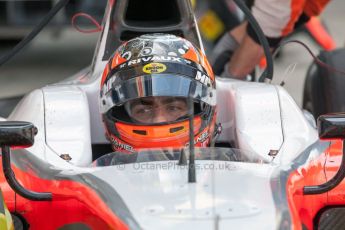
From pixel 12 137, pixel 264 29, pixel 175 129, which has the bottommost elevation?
pixel 264 29

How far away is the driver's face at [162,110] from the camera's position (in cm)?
327

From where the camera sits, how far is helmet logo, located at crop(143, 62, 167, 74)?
126 inches

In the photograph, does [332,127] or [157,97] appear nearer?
[332,127]

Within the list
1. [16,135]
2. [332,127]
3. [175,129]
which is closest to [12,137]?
[16,135]

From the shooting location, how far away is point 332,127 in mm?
2729

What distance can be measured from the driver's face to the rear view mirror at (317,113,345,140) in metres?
0.66

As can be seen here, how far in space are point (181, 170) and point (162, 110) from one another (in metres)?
0.53

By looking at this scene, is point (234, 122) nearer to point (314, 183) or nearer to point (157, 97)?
point (157, 97)

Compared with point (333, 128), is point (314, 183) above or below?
below

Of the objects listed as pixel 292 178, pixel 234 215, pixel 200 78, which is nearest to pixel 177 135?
pixel 200 78

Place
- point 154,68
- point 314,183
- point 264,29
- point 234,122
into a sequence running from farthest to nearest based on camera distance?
point 264,29 < point 234,122 < point 154,68 < point 314,183

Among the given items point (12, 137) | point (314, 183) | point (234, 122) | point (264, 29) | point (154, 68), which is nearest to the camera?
point (12, 137)

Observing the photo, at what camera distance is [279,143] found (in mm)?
3309

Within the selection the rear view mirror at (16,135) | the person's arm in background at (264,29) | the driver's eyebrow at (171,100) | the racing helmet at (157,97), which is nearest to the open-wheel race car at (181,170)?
the rear view mirror at (16,135)
